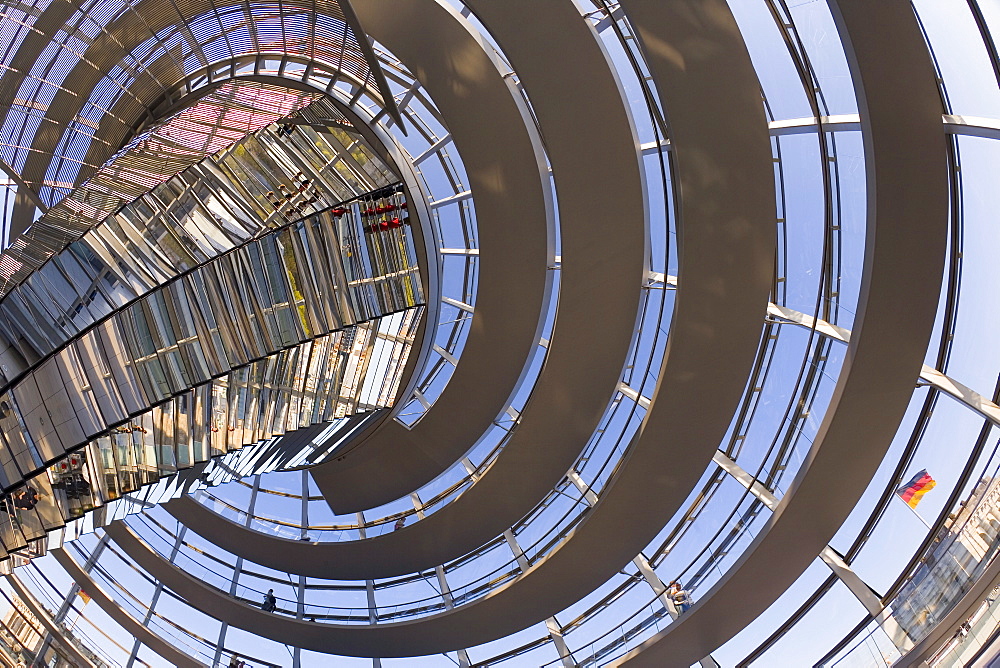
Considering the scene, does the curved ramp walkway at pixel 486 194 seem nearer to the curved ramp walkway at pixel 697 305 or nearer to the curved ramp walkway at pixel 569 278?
the curved ramp walkway at pixel 569 278

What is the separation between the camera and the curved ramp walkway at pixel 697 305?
36.0ft

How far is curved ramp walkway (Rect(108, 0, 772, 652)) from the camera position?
11.0 metres

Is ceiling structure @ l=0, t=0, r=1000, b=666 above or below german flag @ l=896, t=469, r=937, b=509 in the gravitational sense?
above

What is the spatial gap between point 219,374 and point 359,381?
5.11 meters

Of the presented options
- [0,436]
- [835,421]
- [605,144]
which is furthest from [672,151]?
[0,436]

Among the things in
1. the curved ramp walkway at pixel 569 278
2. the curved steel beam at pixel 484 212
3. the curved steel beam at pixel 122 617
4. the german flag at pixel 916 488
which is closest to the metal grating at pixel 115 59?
A: the curved steel beam at pixel 484 212

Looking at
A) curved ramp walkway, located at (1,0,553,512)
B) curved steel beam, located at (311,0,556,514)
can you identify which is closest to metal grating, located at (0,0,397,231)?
curved ramp walkway, located at (1,0,553,512)

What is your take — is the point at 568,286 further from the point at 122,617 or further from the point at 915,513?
the point at 122,617

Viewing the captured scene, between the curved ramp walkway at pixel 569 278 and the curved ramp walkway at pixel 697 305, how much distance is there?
0.56m

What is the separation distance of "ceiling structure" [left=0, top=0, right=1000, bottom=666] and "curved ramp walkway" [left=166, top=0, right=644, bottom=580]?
60 millimetres

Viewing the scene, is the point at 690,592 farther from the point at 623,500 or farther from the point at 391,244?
the point at 391,244

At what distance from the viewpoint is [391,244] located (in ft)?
51.2

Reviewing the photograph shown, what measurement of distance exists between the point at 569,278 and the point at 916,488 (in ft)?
22.3

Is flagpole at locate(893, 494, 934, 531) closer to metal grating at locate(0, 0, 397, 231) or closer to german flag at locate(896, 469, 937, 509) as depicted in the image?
german flag at locate(896, 469, 937, 509)
